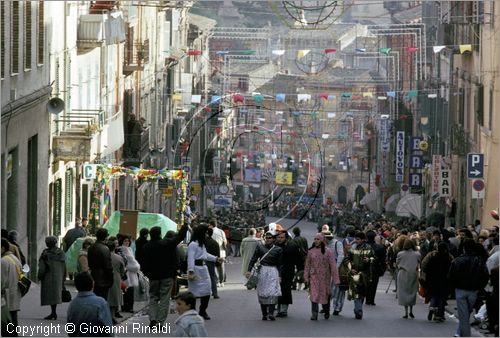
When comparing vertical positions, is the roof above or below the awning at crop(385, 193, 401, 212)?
above

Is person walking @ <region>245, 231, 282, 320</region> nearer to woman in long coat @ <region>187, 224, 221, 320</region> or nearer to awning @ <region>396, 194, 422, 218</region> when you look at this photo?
woman in long coat @ <region>187, 224, 221, 320</region>

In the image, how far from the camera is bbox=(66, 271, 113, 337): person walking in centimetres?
1595

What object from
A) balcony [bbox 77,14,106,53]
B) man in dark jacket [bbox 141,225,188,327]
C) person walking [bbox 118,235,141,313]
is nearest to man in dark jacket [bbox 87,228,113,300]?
man in dark jacket [bbox 141,225,188,327]

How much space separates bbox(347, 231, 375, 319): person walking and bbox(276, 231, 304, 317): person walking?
0.90 m

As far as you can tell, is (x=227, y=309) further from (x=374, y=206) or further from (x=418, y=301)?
(x=374, y=206)

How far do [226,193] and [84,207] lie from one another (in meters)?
46.1

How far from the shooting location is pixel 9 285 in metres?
19.8

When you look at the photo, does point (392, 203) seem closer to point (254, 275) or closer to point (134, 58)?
point (134, 58)

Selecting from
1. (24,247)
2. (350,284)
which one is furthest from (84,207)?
(350,284)

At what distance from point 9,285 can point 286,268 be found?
7024 millimetres

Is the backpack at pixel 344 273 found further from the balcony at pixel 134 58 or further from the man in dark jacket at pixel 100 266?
the balcony at pixel 134 58

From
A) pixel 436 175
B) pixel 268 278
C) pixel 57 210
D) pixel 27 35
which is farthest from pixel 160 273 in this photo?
pixel 436 175

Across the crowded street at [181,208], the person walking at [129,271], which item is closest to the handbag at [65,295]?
the crowded street at [181,208]

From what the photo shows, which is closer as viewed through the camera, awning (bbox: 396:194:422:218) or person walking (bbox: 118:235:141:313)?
person walking (bbox: 118:235:141:313)
